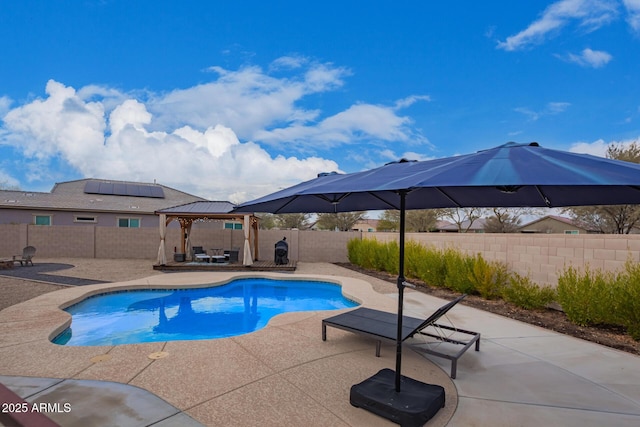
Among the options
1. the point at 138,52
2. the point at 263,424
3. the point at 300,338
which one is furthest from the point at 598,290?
the point at 138,52

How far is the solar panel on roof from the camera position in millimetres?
24203

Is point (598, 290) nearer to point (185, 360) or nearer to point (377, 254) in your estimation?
point (185, 360)

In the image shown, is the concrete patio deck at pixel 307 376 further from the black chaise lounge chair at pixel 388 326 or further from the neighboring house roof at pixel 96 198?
the neighboring house roof at pixel 96 198

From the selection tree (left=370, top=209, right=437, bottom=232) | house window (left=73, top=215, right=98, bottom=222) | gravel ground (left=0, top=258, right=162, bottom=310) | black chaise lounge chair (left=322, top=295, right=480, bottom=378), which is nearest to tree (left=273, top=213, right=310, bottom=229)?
tree (left=370, top=209, right=437, bottom=232)

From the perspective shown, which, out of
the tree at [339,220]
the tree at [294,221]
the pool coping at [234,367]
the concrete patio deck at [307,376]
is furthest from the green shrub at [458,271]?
the tree at [294,221]

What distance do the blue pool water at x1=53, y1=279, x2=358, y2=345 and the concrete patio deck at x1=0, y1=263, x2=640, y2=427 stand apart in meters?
1.19

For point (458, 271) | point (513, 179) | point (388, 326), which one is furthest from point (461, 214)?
point (513, 179)

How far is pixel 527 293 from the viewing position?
7.38 metres

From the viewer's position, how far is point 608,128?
54.7 feet

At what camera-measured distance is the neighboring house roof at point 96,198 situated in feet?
66.0

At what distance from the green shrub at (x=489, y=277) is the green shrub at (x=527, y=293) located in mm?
323

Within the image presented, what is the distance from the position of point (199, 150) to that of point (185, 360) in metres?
17.5

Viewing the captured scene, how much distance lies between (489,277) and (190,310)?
25.0 ft

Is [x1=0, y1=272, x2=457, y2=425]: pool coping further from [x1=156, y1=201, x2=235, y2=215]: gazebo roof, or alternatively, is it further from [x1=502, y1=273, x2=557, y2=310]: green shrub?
[x1=156, y1=201, x2=235, y2=215]: gazebo roof
